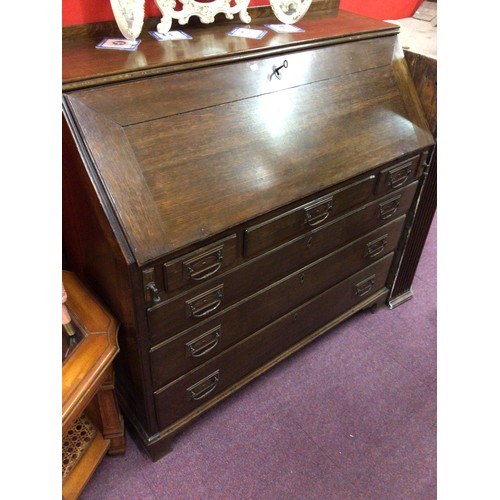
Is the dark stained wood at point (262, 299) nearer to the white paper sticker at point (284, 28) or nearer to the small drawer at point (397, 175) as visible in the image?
the small drawer at point (397, 175)

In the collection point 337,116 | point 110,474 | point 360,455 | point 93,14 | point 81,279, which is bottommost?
point 360,455

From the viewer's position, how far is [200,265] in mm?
1087

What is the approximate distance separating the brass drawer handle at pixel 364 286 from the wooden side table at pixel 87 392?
3.32 feet

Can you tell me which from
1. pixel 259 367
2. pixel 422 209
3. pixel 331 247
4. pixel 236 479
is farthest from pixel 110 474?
pixel 422 209

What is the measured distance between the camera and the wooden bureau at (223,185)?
39.3 inches

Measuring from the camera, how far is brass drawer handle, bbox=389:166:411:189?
4.83 ft

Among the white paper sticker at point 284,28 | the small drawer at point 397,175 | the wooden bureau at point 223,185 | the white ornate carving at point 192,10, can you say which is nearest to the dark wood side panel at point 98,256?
the wooden bureau at point 223,185

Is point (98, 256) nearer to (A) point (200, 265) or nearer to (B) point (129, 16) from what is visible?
(A) point (200, 265)

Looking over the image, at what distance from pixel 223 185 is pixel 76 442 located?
940 mm

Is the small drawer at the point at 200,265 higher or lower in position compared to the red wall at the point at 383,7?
lower

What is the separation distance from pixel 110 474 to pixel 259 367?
1.96 feet

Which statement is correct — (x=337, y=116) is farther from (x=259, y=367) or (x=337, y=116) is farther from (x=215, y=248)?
(x=259, y=367)

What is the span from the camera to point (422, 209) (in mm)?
1734

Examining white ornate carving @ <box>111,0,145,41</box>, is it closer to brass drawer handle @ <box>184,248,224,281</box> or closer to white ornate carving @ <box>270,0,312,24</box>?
white ornate carving @ <box>270,0,312,24</box>
